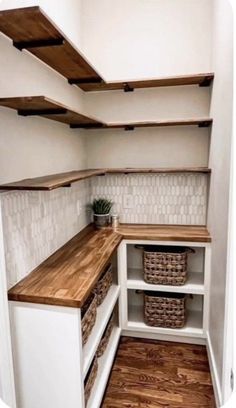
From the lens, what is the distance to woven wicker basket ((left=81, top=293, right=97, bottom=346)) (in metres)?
1.56

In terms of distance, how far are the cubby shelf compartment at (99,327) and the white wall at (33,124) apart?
3.27 feet

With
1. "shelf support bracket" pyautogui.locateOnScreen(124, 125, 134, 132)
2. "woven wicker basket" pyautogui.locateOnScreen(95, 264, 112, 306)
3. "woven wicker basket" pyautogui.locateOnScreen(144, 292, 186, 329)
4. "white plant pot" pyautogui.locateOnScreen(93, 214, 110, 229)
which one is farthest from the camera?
"white plant pot" pyautogui.locateOnScreen(93, 214, 110, 229)

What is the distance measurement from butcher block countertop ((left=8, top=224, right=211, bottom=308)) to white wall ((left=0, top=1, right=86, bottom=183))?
55 cm

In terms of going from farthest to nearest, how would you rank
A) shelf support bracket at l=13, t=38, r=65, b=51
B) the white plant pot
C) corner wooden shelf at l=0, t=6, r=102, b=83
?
the white plant pot
shelf support bracket at l=13, t=38, r=65, b=51
corner wooden shelf at l=0, t=6, r=102, b=83

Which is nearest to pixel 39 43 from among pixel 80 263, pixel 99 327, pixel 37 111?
pixel 37 111

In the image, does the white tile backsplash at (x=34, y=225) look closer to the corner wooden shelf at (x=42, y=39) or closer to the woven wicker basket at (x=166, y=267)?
the woven wicker basket at (x=166, y=267)

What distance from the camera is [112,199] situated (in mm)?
2750

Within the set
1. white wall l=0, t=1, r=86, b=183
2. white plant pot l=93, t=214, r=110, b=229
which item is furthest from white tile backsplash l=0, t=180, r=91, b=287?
white plant pot l=93, t=214, r=110, b=229

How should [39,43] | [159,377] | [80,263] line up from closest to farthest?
1. [39,43]
2. [80,263]
3. [159,377]

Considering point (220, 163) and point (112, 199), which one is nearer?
point (220, 163)

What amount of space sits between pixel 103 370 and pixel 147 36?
2618 millimetres

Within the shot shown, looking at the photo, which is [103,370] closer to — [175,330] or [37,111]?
[175,330]

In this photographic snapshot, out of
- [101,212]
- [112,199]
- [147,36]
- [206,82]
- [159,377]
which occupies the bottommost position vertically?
[159,377]

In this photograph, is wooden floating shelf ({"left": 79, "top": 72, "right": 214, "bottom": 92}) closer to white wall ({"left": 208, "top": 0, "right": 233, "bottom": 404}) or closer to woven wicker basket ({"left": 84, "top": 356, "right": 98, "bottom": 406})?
white wall ({"left": 208, "top": 0, "right": 233, "bottom": 404})
